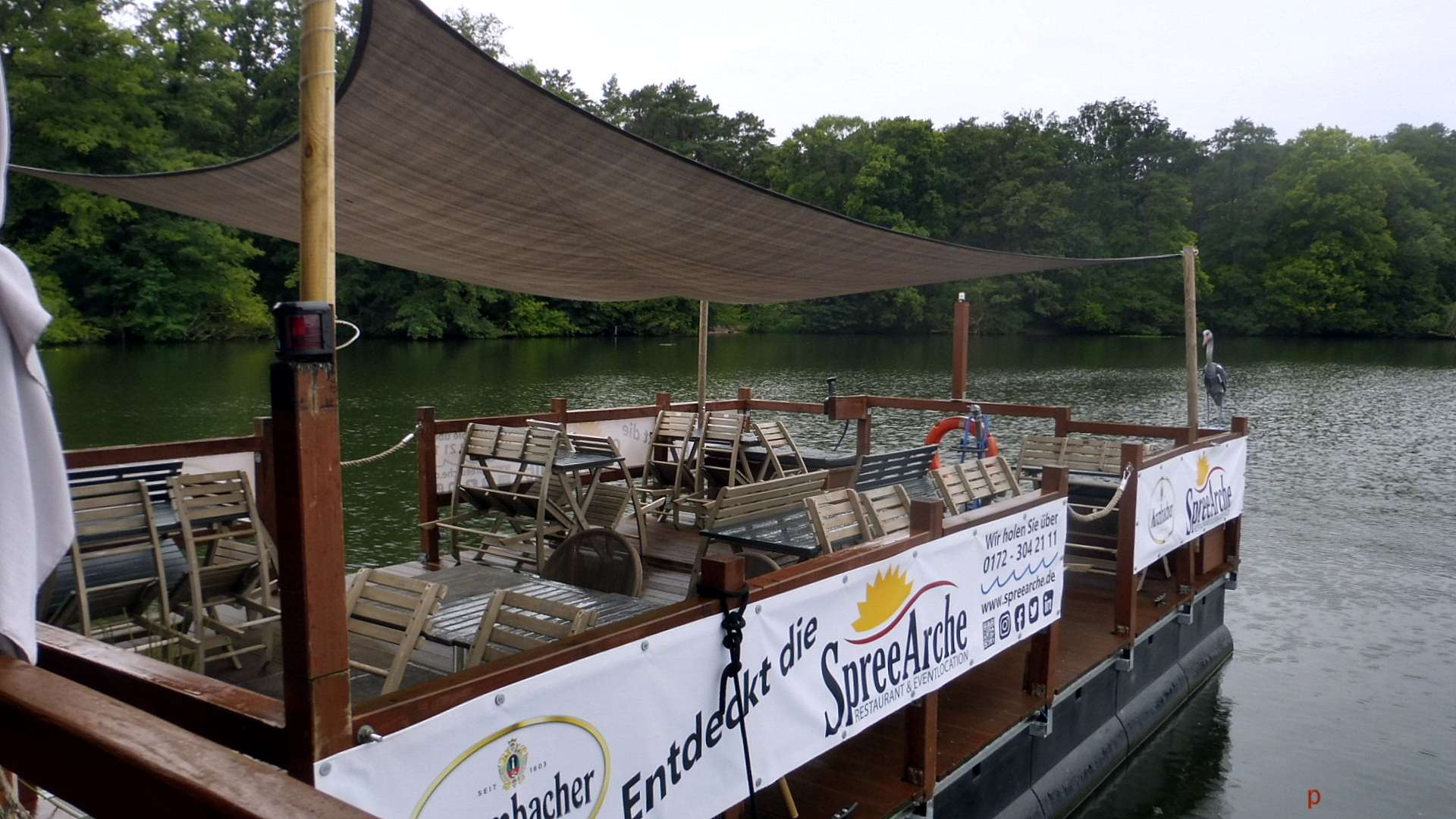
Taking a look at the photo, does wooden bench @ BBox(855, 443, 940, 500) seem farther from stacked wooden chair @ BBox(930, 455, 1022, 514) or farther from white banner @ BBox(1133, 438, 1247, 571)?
white banner @ BBox(1133, 438, 1247, 571)

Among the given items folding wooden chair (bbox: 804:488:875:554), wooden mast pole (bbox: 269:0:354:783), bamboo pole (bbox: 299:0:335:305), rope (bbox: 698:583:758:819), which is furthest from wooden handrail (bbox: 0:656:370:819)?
→ folding wooden chair (bbox: 804:488:875:554)

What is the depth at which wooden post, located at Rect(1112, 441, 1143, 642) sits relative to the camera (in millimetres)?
6059

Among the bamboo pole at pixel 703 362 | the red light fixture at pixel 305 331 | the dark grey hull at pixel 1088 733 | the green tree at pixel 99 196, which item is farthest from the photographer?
the green tree at pixel 99 196

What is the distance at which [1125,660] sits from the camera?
628 centimetres

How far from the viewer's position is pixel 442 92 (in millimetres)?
3529

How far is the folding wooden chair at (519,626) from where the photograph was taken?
3.08 m

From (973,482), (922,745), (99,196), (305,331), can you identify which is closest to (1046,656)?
(973,482)

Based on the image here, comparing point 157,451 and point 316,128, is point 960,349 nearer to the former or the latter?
point 157,451

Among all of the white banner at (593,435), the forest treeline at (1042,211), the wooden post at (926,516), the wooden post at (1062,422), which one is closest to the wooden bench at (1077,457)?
the wooden post at (1062,422)

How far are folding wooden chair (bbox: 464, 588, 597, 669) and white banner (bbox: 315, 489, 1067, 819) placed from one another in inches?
19.0

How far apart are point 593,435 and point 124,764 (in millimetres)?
A: 6992

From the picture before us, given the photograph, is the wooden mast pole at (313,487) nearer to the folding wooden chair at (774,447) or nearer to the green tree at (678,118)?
the folding wooden chair at (774,447)

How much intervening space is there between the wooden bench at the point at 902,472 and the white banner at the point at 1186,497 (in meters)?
1.31

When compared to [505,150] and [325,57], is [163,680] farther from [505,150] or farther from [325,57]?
[505,150]
